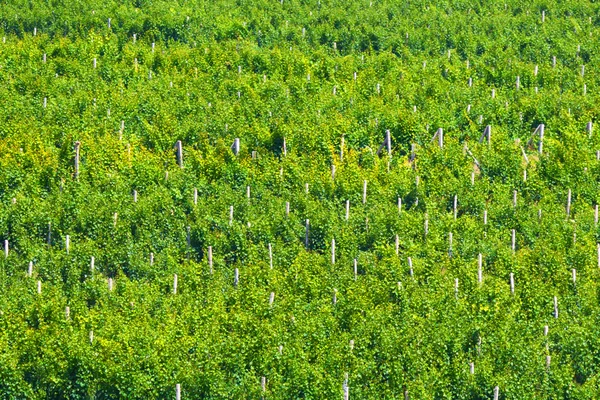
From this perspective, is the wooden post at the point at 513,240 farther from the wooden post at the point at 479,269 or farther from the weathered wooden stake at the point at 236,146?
the weathered wooden stake at the point at 236,146

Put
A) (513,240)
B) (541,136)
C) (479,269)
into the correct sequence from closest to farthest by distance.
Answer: (479,269) < (513,240) < (541,136)

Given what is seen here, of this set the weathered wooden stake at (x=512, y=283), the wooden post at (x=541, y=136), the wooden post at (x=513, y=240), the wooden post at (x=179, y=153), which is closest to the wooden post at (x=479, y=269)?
the weathered wooden stake at (x=512, y=283)

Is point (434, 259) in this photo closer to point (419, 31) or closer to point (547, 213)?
point (547, 213)

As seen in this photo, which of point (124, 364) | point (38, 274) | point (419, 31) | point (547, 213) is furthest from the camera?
point (419, 31)

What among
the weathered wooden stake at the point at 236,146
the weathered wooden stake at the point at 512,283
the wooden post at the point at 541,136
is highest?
the weathered wooden stake at the point at 236,146

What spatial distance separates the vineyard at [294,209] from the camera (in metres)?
30.5

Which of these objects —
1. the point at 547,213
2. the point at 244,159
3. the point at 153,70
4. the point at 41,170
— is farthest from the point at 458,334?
the point at 153,70

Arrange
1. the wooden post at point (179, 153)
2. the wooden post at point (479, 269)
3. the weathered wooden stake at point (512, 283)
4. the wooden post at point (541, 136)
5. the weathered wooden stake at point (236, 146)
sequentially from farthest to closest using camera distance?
1. the wooden post at point (541, 136)
2. the weathered wooden stake at point (236, 146)
3. the wooden post at point (179, 153)
4. the wooden post at point (479, 269)
5. the weathered wooden stake at point (512, 283)

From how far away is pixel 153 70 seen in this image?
4562 centimetres

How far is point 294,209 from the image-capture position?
36.8 m

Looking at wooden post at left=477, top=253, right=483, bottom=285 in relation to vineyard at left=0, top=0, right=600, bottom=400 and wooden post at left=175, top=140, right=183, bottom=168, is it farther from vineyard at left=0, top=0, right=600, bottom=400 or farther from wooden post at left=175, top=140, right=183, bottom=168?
wooden post at left=175, top=140, right=183, bottom=168

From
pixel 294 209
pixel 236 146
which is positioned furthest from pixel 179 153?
pixel 294 209

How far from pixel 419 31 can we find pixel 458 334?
20.1 metres

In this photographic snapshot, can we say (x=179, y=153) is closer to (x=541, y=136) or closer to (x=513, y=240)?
(x=513, y=240)
